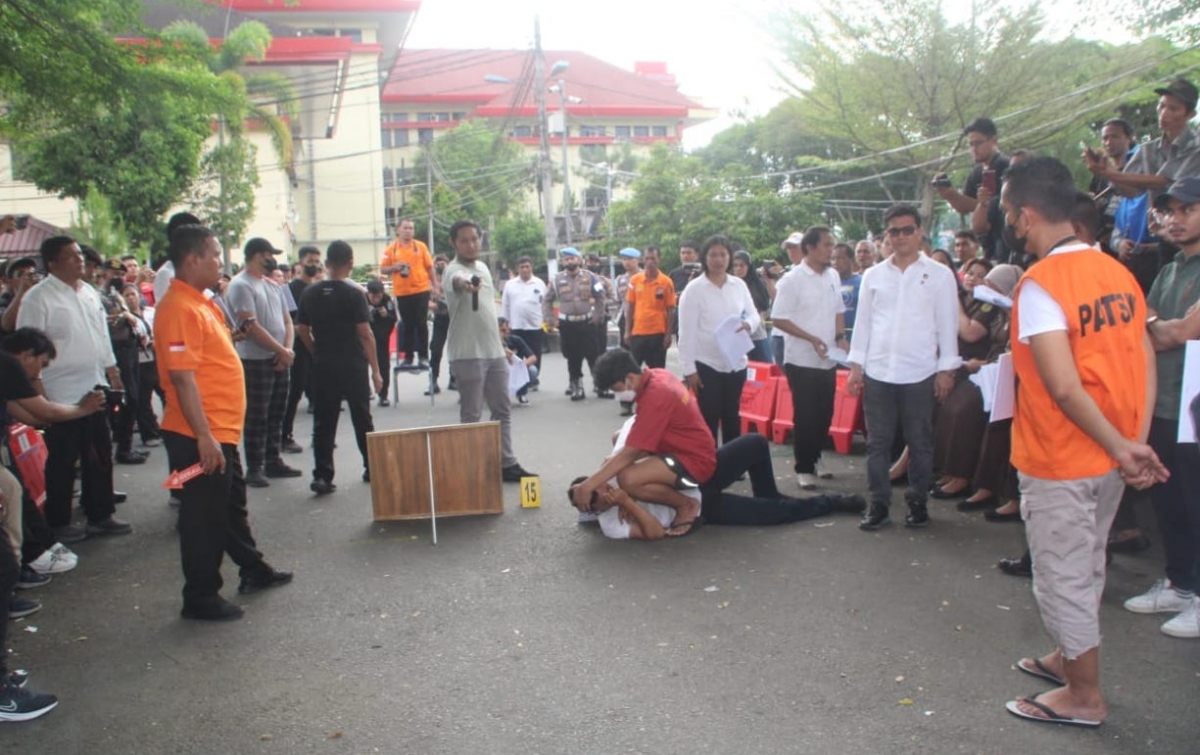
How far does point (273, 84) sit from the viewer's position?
99.2 feet

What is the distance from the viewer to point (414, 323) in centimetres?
1353

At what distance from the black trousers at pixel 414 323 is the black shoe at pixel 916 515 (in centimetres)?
830

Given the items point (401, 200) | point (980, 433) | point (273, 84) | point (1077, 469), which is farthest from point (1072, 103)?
point (401, 200)

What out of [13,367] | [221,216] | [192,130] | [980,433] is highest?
[192,130]

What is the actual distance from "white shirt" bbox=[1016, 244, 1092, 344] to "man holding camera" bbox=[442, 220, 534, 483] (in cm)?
499

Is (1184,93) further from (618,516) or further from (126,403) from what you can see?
(126,403)

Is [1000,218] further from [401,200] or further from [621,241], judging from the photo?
[401,200]

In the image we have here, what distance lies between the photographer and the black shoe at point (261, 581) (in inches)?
223

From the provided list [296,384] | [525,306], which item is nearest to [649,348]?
[525,306]

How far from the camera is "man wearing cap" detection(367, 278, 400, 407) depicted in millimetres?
12867

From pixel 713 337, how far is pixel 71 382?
462 cm

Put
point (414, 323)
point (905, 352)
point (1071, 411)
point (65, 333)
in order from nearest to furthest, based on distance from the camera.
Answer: point (1071, 411), point (905, 352), point (65, 333), point (414, 323)

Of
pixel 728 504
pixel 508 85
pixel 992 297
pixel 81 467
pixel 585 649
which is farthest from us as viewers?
pixel 508 85

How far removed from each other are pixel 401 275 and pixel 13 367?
8.29 meters
